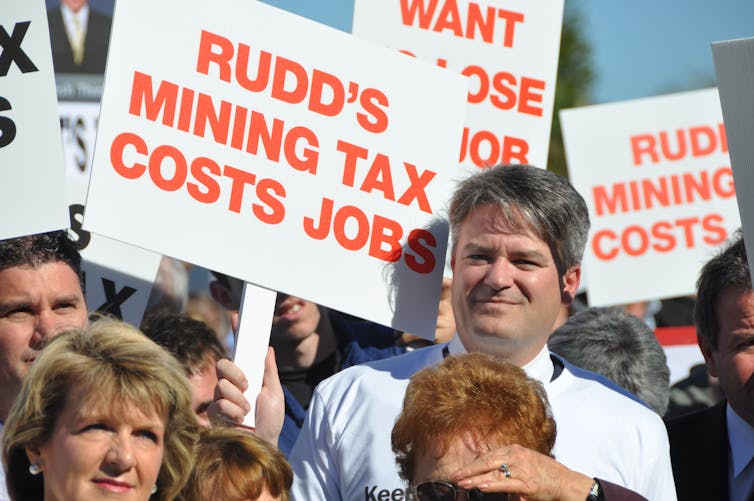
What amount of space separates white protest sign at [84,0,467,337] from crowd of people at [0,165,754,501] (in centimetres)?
29

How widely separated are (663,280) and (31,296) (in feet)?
11.4

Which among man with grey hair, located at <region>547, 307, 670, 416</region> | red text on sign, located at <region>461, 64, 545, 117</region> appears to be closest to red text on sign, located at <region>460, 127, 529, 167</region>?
red text on sign, located at <region>461, 64, 545, 117</region>

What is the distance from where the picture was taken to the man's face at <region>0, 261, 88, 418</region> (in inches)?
138

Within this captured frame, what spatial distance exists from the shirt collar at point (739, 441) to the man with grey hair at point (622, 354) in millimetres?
496

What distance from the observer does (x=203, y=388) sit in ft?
13.1

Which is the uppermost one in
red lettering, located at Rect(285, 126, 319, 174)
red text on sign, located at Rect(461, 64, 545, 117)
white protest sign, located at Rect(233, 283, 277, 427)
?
red text on sign, located at Rect(461, 64, 545, 117)

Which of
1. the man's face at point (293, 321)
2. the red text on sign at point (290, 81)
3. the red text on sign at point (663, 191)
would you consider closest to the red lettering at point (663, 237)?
the red text on sign at point (663, 191)

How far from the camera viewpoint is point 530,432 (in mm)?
2633

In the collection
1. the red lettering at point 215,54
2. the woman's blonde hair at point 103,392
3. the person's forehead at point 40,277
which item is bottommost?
the woman's blonde hair at point 103,392

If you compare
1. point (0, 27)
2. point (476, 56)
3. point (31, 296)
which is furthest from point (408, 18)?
point (31, 296)

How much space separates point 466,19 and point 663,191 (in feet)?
6.52

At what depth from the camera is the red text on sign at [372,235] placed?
146 inches

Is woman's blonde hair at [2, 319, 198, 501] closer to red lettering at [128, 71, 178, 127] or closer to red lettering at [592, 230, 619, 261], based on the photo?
red lettering at [128, 71, 178, 127]

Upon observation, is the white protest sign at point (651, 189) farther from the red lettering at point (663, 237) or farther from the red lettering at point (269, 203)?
the red lettering at point (269, 203)
